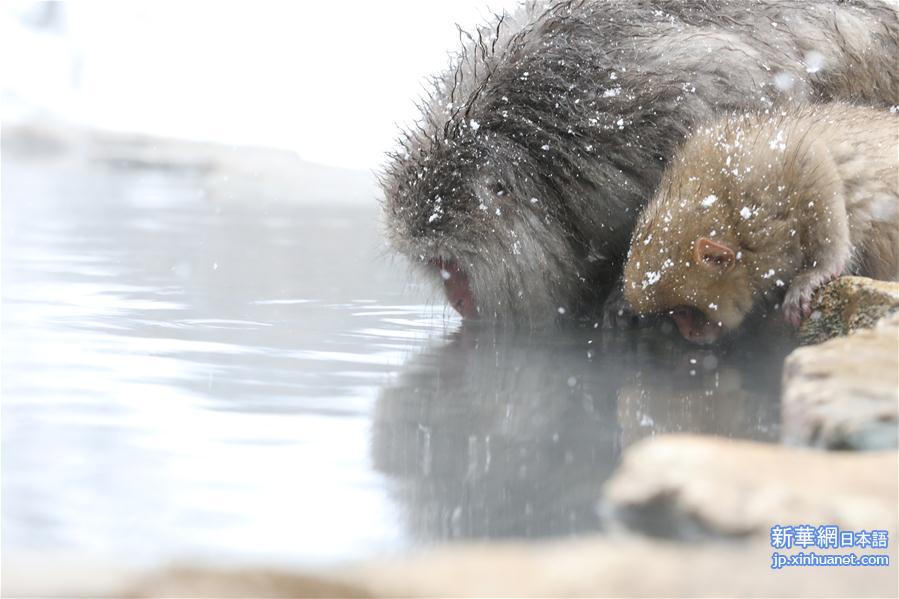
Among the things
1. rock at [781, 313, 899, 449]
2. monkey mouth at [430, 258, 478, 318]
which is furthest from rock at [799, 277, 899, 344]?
monkey mouth at [430, 258, 478, 318]

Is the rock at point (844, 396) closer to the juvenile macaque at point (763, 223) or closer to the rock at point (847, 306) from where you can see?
the rock at point (847, 306)

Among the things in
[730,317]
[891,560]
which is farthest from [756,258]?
[891,560]

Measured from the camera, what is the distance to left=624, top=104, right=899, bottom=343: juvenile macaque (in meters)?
2.19

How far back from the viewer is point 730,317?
2.24m

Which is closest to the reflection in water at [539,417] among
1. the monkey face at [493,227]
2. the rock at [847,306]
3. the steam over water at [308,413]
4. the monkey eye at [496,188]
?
the steam over water at [308,413]

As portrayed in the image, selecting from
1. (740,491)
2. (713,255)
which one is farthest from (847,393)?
(713,255)

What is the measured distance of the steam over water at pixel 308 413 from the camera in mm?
1097

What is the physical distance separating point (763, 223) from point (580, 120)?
2.01ft

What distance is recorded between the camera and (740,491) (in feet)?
3.26

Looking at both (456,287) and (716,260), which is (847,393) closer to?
(716,260)

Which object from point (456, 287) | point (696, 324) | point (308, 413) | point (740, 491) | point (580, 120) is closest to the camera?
point (740, 491)

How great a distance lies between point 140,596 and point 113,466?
1.46 ft

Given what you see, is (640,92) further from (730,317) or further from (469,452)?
(469,452)

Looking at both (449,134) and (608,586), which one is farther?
(449,134)
